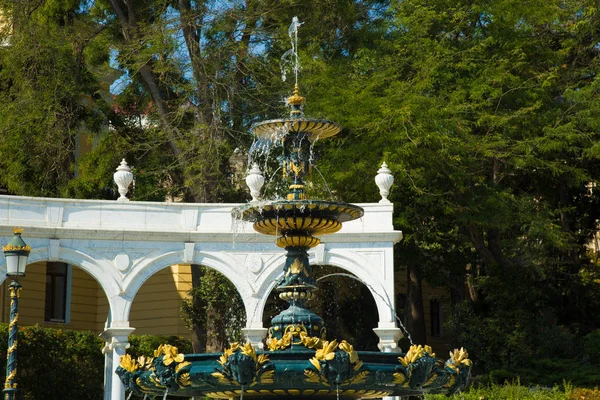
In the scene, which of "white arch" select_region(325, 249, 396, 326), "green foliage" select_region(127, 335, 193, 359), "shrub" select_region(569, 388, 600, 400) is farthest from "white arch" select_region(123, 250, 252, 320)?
"shrub" select_region(569, 388, 600, 400)

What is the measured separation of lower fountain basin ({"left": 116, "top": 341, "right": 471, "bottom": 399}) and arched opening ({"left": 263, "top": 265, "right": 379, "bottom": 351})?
1513cm

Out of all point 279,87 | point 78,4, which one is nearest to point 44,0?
point 78,4

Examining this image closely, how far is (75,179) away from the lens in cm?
2759

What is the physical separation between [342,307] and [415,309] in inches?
87.0

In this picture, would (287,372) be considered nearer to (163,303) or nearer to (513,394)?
(513,394)

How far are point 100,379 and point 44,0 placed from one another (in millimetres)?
10739

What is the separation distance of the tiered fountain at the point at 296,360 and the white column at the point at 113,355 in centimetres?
873

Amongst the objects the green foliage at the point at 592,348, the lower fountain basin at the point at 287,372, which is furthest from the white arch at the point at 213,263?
the lower fountain basin at the point at 287,372

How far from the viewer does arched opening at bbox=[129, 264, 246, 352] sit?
25.9 metres

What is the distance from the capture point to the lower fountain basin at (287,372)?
35.7 feet

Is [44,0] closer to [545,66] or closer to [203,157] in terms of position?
[203,157]

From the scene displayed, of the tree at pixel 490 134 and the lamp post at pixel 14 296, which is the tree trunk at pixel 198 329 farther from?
the lamp post at pixel 14 296

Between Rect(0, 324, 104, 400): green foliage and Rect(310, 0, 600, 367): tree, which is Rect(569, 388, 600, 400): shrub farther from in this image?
Rect(0, 324, 104, 400): green foliage

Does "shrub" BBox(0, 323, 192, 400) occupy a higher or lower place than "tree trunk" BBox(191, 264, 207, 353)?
lower
